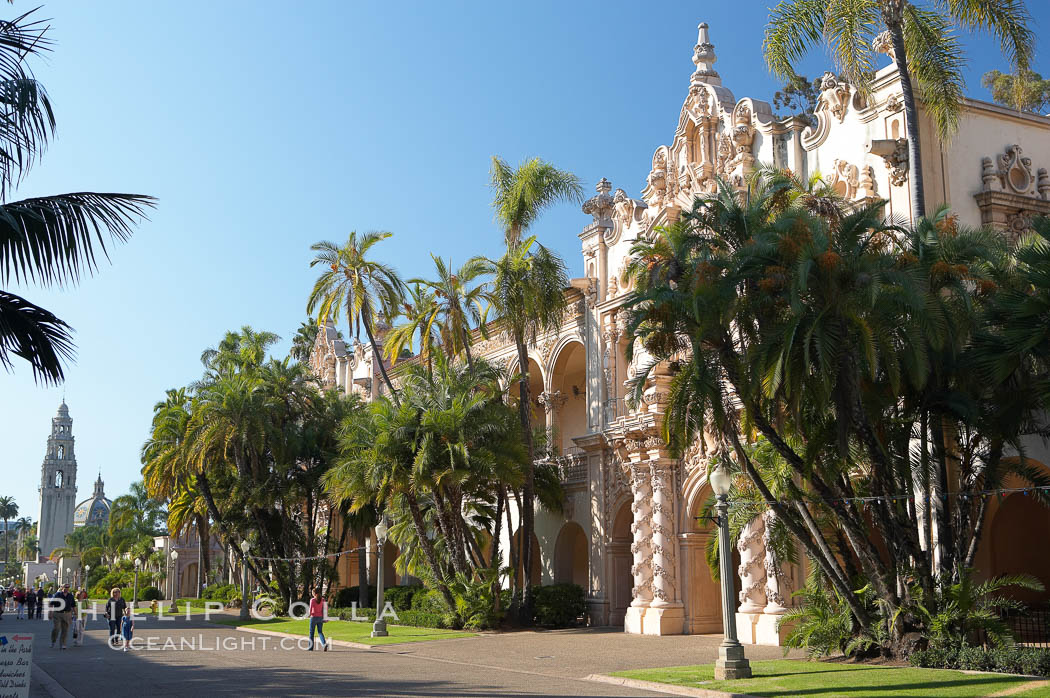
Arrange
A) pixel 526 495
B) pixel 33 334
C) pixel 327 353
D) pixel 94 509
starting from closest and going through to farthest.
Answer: pixel 33 334
pixel 526 495
pixel 327 353
pixel 94 509

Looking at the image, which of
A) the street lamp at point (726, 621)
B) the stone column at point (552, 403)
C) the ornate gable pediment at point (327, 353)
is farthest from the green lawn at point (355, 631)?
the ornate gable pediment at point (327, 353)

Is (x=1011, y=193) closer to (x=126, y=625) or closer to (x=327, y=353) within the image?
(x=126, y=625)

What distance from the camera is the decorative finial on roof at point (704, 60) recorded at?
29.9 metres

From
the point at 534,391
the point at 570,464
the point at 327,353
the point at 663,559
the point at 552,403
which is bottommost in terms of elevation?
the point at 663,559

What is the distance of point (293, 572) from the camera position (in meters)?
42.3

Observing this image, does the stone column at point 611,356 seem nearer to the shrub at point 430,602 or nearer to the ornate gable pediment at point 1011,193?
the shrub at point 430,602

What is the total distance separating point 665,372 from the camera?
23844 mm

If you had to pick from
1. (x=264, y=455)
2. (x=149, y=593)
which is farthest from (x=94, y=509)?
(x=264, y=455)

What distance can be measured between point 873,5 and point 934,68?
5.96 feet

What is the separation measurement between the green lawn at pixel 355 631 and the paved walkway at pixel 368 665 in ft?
4.02

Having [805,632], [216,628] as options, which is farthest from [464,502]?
[805,632]

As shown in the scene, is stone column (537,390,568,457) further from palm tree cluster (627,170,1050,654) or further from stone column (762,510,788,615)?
palm tree cluster (627,170,1050,654)

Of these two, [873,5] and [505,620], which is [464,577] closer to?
[505,620]

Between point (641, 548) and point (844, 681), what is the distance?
Result: 13523 millimetres
